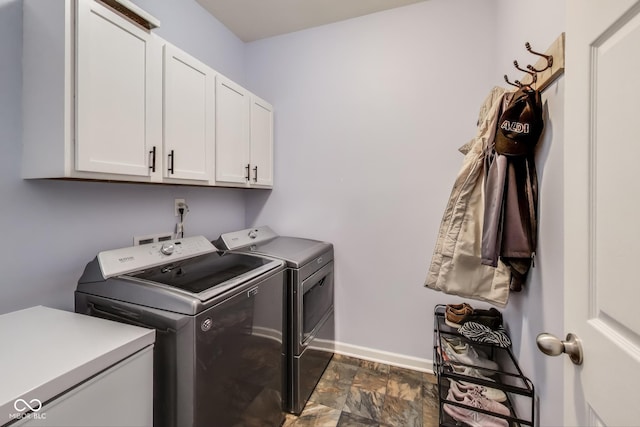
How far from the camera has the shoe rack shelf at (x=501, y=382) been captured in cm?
117

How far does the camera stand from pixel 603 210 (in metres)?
0.52

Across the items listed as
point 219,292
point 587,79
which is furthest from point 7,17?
point 587,79

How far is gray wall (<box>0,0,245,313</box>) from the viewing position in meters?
1.10

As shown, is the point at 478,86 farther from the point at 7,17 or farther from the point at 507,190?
the point at 7,17

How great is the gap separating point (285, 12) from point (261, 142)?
107 centimetres

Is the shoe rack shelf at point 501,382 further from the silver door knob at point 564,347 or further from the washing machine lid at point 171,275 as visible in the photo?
the washing machine lid at point 171,275

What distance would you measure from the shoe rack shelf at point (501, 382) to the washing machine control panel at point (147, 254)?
5.25ft

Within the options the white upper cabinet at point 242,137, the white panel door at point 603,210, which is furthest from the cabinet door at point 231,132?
the white panel door at point 603,210

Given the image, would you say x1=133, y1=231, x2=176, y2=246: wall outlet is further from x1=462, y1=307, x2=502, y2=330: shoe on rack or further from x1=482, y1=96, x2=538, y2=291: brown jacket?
x1=462, y1=307, x2=502, y2=330: shoe on rack

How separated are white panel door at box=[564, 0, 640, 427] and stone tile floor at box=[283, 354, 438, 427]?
50.6 inches

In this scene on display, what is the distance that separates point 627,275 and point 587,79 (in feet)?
1.41

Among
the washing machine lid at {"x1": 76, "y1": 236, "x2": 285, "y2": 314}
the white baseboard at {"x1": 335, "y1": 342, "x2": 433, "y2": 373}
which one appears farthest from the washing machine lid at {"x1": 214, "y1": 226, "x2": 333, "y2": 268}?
the white baseboard at {"x1": 335, "y1": 342, "x2": 433, "y2": 373}

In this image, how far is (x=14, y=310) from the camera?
1.11 m

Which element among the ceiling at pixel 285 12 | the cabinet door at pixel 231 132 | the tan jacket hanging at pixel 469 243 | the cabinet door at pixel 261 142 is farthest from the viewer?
the cabinet door at pixel 261 142
